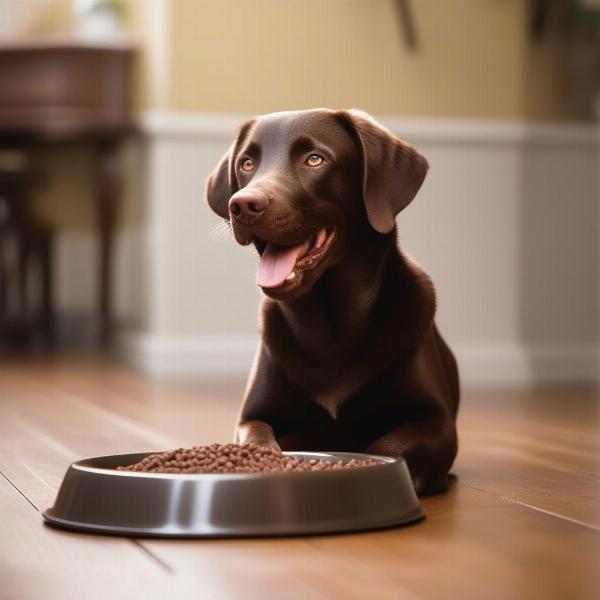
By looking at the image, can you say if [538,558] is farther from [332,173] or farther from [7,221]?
[7,221]

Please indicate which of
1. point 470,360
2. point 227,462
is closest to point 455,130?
point 470,360

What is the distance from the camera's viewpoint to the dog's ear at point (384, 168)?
202cm

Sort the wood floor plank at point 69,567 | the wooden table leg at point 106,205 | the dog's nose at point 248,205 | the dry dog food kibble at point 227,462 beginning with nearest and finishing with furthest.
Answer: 1. the wood floor plank at point 69,567
2. the dry dog food kibble at point 227,462
3. the dog's nose at point 248,205
4. the wooden table leg at point 106,205

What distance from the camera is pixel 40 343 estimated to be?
6.04 m

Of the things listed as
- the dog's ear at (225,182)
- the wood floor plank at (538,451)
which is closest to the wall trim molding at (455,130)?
the wood floor plank at (538,451)

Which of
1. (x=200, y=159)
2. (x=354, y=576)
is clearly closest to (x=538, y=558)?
(x=354, y=576)

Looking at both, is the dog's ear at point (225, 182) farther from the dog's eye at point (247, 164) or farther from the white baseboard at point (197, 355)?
the white baseboard at point (197, 355)

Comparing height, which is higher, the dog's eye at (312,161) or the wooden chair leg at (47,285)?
the dog's eye at (312,161)

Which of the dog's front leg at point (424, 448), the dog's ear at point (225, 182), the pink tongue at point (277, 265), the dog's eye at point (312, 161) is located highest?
the dog's eye at point (312, 161)

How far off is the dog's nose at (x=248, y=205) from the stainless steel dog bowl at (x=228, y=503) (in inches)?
16.9

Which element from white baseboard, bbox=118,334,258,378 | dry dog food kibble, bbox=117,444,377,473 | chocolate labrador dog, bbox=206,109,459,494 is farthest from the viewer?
white baseboard, bbox=118,334,258,378

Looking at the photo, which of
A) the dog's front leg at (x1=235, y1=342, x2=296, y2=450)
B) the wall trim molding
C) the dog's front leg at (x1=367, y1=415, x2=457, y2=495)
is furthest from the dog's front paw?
the wall trim molding

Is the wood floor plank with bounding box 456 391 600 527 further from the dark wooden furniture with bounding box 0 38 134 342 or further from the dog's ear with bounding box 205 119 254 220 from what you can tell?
the dark wooden furniture with bounding box 0 38 134 342

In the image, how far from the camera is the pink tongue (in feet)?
6.44
